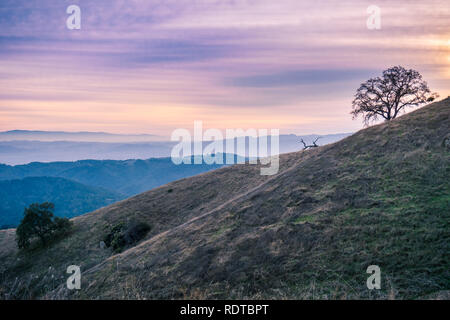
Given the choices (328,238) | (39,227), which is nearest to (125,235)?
(39,227)

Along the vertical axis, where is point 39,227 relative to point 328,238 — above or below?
below

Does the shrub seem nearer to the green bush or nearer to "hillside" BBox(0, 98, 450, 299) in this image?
"hillside" BBox(0, 98, 450, 299)

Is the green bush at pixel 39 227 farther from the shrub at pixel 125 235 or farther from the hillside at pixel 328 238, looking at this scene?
the hillside at pixel 328 238

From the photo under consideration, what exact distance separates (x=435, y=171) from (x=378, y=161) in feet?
12.9

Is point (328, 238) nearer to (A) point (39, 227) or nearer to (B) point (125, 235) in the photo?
(B) point (125, 235)

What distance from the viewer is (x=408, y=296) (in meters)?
7.43

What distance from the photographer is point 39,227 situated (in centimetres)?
3531

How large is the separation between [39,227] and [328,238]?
124 feet

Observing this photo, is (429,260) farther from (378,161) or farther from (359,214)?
(378,161)

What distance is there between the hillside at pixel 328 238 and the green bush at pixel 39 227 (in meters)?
11.5

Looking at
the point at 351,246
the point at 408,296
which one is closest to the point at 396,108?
the point at 351,246

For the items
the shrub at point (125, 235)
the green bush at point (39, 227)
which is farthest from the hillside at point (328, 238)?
the green bush at point (39, 227)

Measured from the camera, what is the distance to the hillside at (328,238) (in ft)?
29.3
